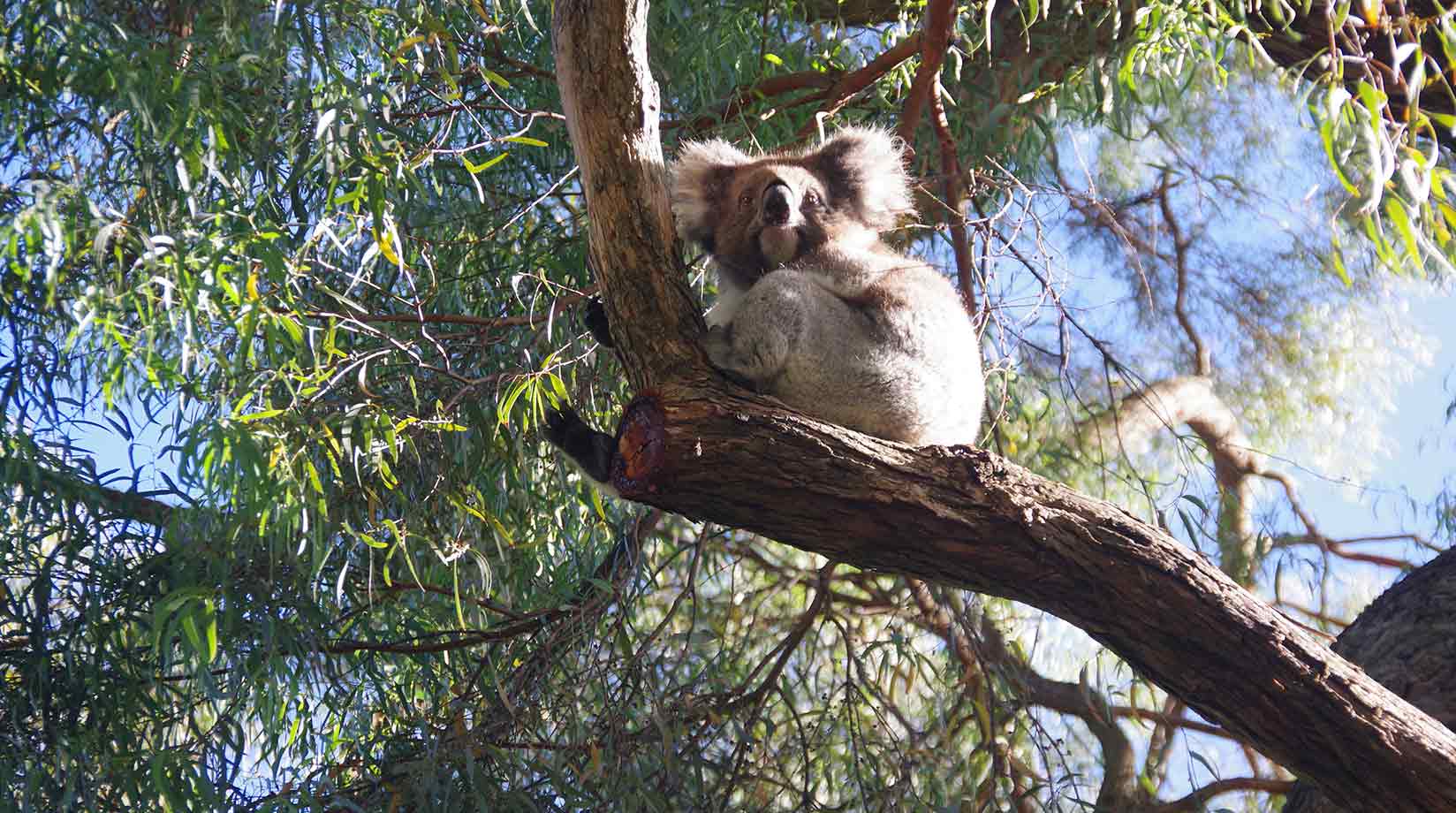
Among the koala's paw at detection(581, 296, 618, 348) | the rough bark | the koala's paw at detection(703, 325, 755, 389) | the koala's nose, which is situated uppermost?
the koala's nose

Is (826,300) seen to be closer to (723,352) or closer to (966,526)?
(723,352)

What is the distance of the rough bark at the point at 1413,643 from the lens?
2.84m

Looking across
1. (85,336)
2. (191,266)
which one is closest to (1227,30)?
(191,266)

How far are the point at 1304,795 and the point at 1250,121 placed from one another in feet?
12.3

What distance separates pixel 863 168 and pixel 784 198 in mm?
349

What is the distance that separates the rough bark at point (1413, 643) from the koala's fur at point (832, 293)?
41.1 inches

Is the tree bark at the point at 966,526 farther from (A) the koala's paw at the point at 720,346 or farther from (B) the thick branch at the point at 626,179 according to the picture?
(A) the koala's paw at the point at 720,346

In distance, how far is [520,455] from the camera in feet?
10.7

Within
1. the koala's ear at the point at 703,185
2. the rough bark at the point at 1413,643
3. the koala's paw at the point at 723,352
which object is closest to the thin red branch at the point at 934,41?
the koala's ear at the point at 703,185

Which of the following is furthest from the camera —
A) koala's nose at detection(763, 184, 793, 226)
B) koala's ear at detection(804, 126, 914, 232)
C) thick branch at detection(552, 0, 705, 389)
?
koala's ear at detection(804, 126, 914, 232)

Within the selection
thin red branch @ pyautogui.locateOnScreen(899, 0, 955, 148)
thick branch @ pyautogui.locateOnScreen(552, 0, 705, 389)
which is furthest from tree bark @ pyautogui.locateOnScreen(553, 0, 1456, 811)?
thin red branch @ pyautogui.locateOnScreen(899, 0, 955, 148)

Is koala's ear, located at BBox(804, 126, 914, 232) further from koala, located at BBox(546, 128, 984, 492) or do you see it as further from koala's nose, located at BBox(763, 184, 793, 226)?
koala's nose, located at BBox(763, 184, 793, 226)

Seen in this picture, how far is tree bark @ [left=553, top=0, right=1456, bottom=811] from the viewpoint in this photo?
6.96ft

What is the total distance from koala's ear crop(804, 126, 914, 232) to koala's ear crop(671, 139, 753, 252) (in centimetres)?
21
